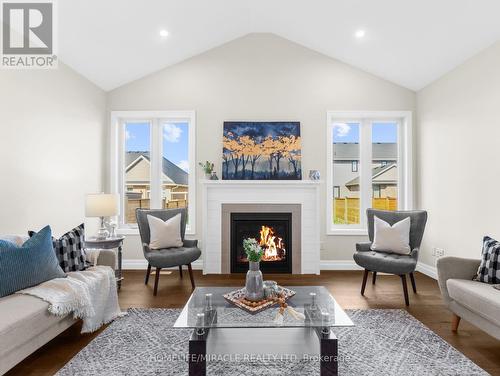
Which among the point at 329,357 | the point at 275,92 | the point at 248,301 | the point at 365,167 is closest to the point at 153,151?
→ the point at 275,92

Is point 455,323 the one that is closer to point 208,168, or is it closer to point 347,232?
point 347,232

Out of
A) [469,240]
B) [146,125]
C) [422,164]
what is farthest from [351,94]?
[146,125]

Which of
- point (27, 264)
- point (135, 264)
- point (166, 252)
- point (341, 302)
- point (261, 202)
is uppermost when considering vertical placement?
point (261, 202)

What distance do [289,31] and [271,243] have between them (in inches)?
122

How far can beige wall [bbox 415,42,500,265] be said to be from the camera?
317cm

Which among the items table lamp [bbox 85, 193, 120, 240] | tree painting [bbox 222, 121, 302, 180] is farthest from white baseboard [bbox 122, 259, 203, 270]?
tree painting [bbox 222, 121, 302, 180]

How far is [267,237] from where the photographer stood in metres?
4.41

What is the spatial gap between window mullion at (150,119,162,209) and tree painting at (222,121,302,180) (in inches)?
43.9

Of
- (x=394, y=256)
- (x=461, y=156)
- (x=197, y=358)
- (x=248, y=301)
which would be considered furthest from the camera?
(x=461, y=156)

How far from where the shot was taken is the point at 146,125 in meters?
4.86

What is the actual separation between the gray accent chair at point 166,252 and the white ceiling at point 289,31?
2125 mm

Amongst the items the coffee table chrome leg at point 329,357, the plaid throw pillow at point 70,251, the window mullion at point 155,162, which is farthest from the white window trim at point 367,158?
the plaid throw pillow at point 70,251

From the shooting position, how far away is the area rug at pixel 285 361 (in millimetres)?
2043

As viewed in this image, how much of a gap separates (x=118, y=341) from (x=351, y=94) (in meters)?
4.34
